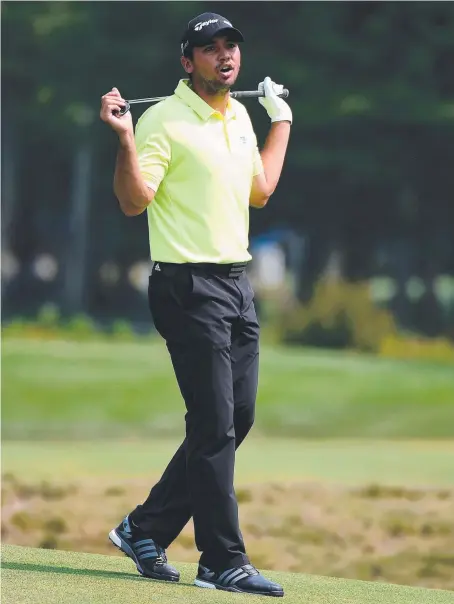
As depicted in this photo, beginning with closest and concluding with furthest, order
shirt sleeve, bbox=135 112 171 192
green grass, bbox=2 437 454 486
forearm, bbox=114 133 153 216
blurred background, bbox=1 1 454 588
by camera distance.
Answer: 1. forearm, bbox=114 133 153 216
2. shirt sleeve, bbox=135 112 171 192
3. green grass, bbox=2 437 454 486
4. blurred background, bbox=1 1 454 588

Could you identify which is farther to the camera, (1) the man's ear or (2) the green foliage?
(2) the green foliage

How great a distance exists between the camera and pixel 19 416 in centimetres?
1942

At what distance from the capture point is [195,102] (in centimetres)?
604

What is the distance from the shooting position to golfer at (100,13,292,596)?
5.90 metres

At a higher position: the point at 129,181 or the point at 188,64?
the point at 188,64

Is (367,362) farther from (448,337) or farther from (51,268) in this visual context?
(51,268)

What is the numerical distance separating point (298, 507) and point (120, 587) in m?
5.48

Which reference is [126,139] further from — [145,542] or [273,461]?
[273,461]

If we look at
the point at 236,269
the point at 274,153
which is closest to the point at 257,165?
the point at 274,153

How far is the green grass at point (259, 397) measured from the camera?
1875cm

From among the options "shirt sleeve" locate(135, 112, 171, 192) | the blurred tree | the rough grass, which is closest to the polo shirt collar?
"shirt sleeve" locate(135, 112, 171, 192)

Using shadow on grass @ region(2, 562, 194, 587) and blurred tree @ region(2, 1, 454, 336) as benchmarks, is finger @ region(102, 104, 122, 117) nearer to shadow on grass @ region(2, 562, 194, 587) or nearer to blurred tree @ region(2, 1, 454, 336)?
shadow on grass @ region(2, 562, 194, 587)

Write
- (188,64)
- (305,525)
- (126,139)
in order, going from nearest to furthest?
(126,139), (188,64), (305,525)

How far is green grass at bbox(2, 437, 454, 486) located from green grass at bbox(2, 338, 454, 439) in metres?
1.55
